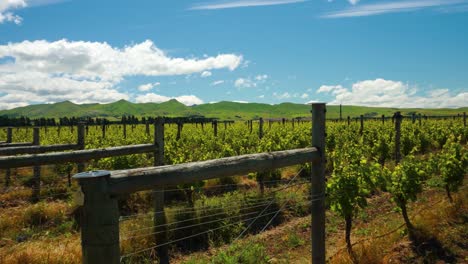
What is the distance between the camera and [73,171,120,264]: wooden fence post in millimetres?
2508

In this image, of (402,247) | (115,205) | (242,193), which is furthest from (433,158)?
(115,205)

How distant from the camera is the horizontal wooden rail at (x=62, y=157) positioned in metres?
5.67

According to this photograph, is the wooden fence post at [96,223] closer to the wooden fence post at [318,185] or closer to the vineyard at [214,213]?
the vineyard at [214,213]

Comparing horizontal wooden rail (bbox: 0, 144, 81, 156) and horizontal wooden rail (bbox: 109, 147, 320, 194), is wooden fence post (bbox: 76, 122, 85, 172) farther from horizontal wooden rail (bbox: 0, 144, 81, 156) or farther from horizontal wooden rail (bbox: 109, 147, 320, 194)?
horizontal wooden rail (bbox: 109, 147, 320, 194)

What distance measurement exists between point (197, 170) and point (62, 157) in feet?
13.1

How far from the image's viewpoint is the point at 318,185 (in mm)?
4648

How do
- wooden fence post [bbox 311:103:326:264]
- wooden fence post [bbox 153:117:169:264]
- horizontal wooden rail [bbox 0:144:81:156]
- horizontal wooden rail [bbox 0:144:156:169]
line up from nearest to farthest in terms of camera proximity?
wooden fence post [bbox 311:103:326:264] → horizontal wooden rail [bbox 0:144:156:169] → wooden fence post [bbox 153:117:169:264] → horizontal wooden rail [bbox 0:144:81:156]

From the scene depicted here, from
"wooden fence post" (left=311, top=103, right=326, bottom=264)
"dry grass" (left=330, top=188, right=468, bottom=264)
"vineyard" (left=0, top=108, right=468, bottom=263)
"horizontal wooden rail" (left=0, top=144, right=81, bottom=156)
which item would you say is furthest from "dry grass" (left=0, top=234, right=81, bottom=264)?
"dry grass" (left=330, top=188, right=468, bottom=264)

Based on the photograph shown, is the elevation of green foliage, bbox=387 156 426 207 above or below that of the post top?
below

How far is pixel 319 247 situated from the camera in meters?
4.66

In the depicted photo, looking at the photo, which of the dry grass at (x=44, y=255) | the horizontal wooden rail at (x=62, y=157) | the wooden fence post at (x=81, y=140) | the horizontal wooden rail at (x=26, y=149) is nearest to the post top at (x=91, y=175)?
the dry grass at (x=44, y=255)

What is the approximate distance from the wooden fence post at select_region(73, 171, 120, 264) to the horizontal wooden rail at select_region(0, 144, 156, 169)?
12.7ft

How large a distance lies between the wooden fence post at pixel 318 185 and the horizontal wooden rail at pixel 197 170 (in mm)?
133

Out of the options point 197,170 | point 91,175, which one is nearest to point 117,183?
point 91,175
